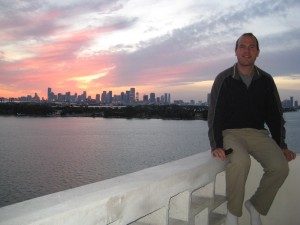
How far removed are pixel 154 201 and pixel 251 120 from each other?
127 centimetres

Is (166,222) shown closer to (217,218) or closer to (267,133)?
(217,218)

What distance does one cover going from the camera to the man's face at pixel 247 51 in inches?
102

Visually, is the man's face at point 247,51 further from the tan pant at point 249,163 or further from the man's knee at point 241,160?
the man's knee at point 241,160

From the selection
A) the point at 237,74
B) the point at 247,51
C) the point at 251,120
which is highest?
the point at 247,51

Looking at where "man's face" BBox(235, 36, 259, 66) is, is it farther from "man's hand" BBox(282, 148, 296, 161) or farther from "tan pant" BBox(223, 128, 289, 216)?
"man's hand" BBox(282, 148, 296, 161)

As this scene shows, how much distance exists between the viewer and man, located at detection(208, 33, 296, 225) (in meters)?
2.37

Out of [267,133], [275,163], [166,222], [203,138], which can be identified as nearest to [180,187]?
[166,222]

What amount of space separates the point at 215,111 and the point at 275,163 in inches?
21.9

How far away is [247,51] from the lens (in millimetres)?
2590

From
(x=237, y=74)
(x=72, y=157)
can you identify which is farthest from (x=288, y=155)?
(x=72, y=157)

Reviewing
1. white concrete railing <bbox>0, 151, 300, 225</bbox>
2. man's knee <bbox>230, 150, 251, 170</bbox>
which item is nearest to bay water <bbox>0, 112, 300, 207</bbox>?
white concrete railing <bbox>0, 151, 300, 225</bbox>

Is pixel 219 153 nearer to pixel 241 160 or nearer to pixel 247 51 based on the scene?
pixel 241 160

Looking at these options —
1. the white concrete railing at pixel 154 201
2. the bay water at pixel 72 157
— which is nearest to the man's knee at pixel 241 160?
the white concrete railing at pixel 154 201

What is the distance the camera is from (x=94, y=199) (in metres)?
1.32
